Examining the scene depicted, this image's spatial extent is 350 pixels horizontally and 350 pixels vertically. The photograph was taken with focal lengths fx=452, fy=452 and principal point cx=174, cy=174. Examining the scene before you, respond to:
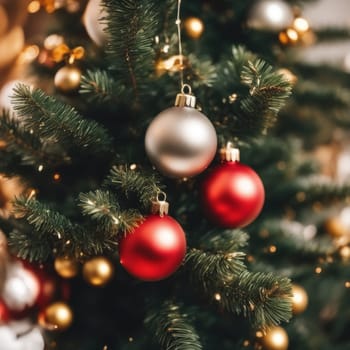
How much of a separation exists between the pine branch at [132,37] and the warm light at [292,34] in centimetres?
25

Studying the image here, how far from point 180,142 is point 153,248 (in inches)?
4.8

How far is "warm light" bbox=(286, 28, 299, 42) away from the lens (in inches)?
28.6

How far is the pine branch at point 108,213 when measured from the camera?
48 centimetres

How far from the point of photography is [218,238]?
0.61m

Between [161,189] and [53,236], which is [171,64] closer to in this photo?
[161,189]

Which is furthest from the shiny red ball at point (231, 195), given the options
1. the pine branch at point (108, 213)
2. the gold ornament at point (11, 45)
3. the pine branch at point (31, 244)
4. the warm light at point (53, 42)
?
the gold ornament at point (11, 45)

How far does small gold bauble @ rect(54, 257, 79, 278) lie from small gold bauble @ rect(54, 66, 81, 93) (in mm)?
246

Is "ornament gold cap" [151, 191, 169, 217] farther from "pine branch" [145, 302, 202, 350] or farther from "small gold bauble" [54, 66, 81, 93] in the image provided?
"small gold bauble" [54, 66, 81, 93]

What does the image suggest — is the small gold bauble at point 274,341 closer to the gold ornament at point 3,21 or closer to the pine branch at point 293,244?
the pine branch at point 293,244

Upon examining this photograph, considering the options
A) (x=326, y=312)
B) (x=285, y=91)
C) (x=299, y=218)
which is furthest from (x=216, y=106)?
(x=326, y=312)

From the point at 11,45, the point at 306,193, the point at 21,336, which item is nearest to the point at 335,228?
the point at 306,193

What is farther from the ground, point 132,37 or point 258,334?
point 132,37

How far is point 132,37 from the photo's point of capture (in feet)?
1.75

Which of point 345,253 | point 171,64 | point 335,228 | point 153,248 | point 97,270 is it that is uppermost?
point 171,64
